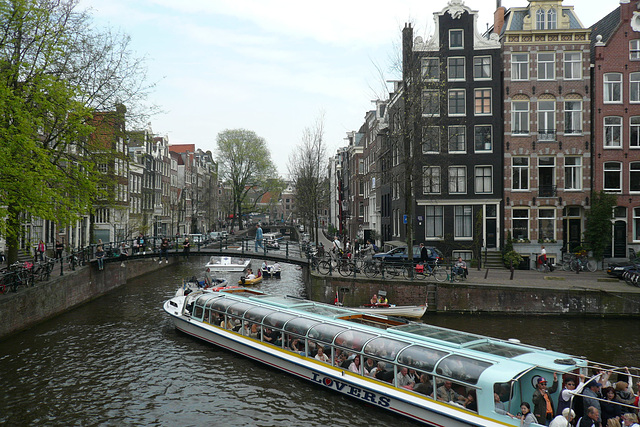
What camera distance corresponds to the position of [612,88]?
34906 millimetres

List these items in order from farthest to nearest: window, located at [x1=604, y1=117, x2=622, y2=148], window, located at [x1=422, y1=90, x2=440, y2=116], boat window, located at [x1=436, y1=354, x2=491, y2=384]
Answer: window, located at [x1=604, y1=117, x2=622, y2=148] < window, located at [x1=422, y1=90, x2=440, y2=116] < boat window, located at [x1=436, y1=354, x2=491, y2=384]

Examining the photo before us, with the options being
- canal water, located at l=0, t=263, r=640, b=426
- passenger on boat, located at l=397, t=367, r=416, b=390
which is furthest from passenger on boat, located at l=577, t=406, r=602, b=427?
canal water, located at l=0, t=263, r=640, b=426

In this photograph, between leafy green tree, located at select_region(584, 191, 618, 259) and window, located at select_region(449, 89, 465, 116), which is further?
window, located at select_region(449, 89, 465, 116)

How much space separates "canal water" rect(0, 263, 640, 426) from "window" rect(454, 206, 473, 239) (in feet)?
38.2

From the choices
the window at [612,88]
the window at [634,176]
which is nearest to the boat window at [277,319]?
the window at [634,176]

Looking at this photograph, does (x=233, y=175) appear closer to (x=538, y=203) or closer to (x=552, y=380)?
(x=538, y=203)

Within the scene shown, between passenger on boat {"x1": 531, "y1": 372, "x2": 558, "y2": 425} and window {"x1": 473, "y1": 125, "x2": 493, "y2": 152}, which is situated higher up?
window {"x1": 473, "y1": 125, "x2": 493, "y2": 152}

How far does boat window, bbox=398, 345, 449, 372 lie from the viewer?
12969 millimetres

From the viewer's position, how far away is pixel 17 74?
70.1 ft

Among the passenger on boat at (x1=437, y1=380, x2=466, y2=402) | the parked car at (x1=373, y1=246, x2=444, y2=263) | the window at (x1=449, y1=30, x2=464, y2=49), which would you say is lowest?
the passenger on boat at (x1=437, y1=380, x2=466, y2=402)

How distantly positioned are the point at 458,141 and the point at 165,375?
86.3ft

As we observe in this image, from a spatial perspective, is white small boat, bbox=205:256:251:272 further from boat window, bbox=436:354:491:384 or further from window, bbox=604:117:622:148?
boat window, bbox=436:354:491:384

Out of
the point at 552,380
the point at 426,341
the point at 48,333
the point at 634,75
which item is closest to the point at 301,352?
the point at 426,341

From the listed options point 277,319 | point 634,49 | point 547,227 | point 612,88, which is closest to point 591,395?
point 277,319
